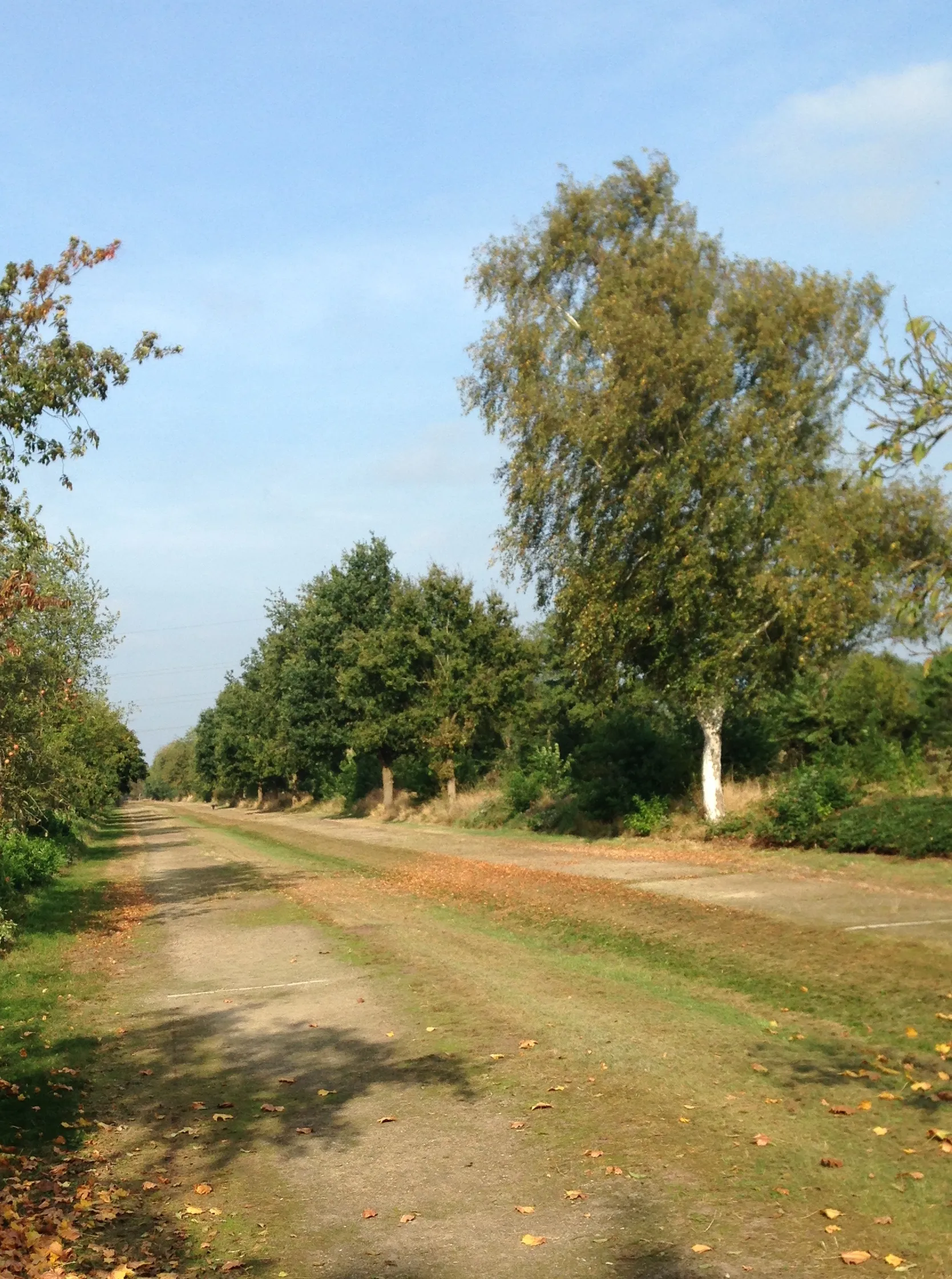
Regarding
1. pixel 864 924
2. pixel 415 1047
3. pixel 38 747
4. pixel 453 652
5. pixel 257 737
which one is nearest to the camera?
pixel 415 1047

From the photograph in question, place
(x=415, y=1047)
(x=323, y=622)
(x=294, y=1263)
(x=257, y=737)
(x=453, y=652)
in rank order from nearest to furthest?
(x=294, y=1263), (x=415, y=1047), (x=453, y=652), (x=323, y=622), (x=257, y=737)

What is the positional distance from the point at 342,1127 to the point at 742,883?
1201 centimetres

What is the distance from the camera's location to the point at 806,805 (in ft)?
71.4

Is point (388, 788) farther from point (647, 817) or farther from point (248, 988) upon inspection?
point (248, 988)

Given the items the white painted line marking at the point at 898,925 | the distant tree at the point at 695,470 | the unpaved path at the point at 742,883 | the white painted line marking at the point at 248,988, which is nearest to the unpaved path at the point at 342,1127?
the white painted line marking at the point at 248,988

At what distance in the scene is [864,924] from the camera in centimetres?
1271

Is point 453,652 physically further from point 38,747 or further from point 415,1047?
point 415,1047

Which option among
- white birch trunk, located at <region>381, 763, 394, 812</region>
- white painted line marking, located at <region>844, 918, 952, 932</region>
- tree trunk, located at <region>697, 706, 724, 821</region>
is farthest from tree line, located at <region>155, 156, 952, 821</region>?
white birch trunk, located at <region>381, 763, 394, 812</region>

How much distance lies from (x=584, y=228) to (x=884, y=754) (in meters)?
15.0

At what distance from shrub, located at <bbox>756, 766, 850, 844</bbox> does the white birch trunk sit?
3284 centimetres

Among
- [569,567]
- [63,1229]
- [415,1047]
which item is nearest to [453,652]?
[569,567]

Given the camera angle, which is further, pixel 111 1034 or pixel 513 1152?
pixel 111 1034

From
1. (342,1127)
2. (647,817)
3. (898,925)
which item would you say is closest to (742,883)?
(898,925)

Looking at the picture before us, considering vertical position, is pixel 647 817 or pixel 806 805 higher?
pixel 806 805
